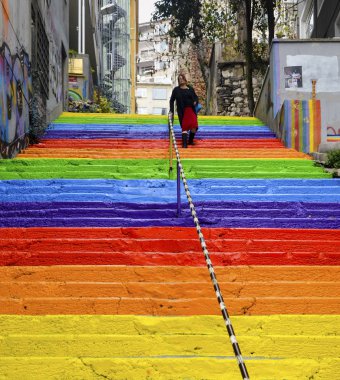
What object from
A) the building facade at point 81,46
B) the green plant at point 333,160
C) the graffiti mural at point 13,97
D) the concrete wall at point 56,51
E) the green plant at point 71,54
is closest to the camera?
the graffiti mural at point 13,97

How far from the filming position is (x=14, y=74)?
10.7m

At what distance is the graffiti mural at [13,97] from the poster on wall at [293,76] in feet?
16.8

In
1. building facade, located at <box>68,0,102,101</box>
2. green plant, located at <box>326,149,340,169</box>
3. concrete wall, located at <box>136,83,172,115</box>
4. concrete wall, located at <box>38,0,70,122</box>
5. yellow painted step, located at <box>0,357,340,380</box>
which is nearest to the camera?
yellow painted step, located at <box>0,357,340,380</box>

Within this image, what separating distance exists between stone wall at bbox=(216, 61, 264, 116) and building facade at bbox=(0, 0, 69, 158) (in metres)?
7.20

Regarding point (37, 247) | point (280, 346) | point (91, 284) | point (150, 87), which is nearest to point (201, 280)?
point (91, 284)

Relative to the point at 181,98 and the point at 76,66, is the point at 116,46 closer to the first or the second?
the point at 76,66

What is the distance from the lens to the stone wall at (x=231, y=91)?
78.3 feet

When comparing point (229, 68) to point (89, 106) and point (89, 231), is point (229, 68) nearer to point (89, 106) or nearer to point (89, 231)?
point (89, 106)

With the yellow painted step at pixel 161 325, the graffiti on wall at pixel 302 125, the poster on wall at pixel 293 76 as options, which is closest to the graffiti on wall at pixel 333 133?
the graffiti on wall at pixel 302 125

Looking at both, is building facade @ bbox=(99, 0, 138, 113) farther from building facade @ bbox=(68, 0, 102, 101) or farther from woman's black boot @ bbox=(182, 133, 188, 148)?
woman's black boot @ bbox=(182, 133, 188, 148)

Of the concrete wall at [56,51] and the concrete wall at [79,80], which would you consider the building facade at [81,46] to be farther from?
the concrete wall at [56,51]

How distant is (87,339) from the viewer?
4262 millimetres

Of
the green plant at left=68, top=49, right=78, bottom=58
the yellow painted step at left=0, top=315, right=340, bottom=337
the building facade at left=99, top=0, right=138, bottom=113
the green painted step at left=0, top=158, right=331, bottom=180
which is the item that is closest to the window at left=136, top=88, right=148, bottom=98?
the building facade at left=99, top=0, right=138, bottom=113

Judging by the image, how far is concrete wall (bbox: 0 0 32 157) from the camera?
31.8 ft
